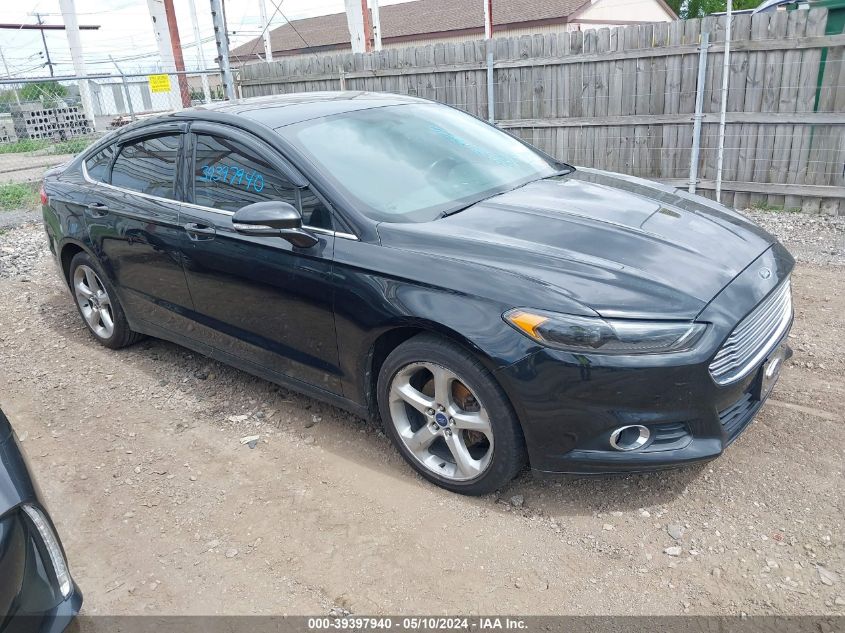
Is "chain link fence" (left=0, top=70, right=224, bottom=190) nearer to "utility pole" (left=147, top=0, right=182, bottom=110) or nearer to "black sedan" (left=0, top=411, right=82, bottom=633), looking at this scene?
"utility pole" (left=147, top=0, right=182, bottom=110)

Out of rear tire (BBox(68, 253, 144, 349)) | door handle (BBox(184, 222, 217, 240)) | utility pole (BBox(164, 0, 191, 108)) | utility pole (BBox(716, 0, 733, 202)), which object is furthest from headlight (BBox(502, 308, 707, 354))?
utility pole (BBox(164, 0, 191, 108))

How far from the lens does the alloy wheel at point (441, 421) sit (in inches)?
113

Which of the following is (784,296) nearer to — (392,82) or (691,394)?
(691,394)

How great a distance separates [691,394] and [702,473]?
2.31 ft

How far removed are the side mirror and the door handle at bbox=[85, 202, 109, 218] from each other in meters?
1.76

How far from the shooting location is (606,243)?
2885mm

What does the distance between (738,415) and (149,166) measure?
11.8ft

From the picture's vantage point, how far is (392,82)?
10.5 meters

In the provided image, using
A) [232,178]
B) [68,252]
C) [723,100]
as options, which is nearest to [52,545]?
[232,178]

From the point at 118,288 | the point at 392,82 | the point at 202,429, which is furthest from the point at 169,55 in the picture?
the point at 202,429

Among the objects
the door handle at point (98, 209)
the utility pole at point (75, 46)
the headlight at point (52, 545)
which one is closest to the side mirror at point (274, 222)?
the headlight at point (52, 545)

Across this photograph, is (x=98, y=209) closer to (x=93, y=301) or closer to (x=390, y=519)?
(x=93, y=301)

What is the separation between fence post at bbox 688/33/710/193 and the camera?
7.73 meters

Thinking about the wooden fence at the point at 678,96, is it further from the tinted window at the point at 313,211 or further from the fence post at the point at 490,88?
the tinted window at the point at 313,211
